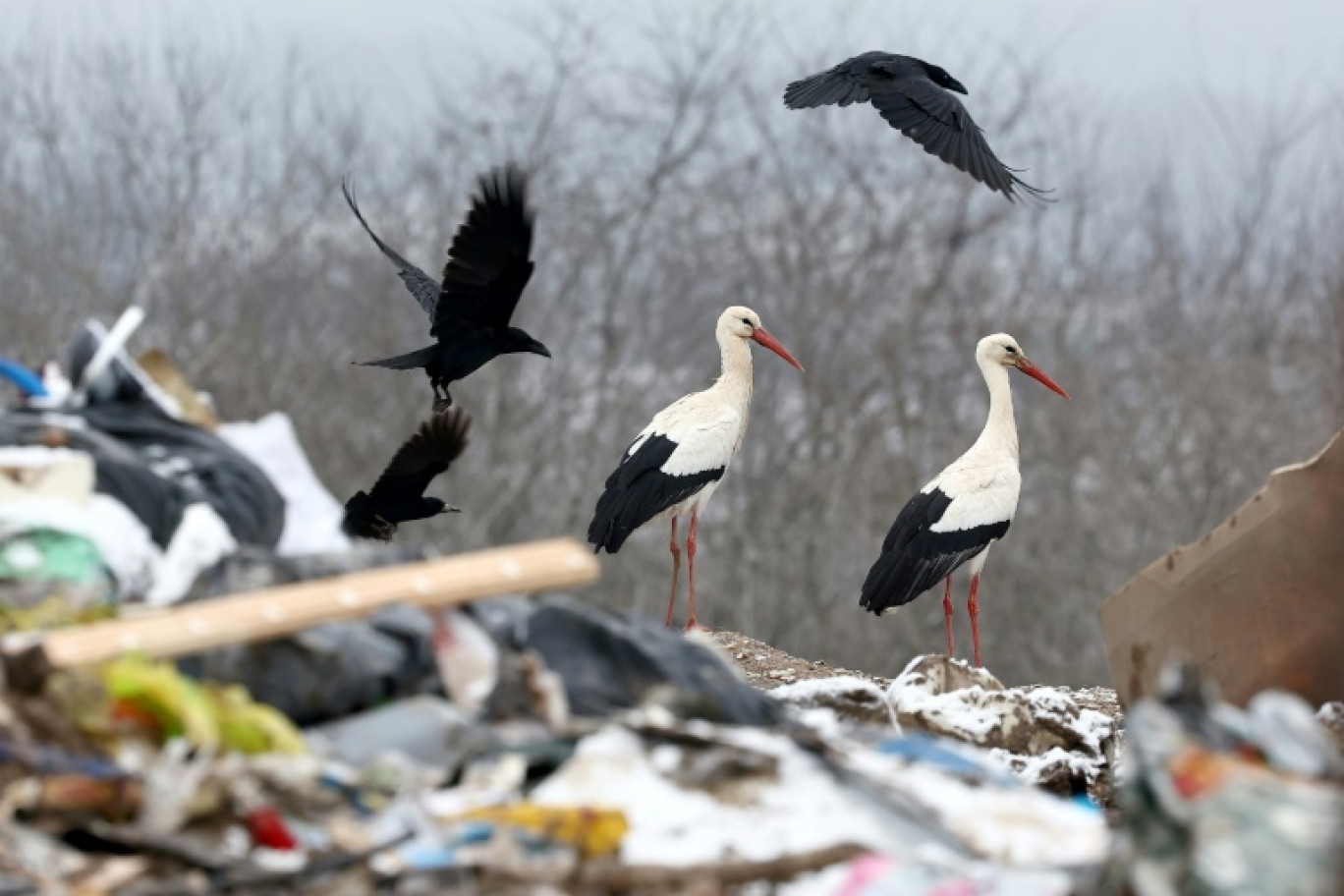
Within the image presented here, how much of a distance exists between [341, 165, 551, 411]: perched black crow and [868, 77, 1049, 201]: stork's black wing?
1784 millimetres

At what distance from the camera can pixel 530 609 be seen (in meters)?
3.94

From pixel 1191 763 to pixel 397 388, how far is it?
23486 millimetres

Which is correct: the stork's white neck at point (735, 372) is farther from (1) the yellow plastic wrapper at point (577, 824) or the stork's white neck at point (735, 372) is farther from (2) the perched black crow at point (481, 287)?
(1) the yellow plastic wrapper at point (577, 824)

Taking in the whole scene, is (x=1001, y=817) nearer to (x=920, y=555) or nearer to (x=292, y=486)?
(x=292, y=486)

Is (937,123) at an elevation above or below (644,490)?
above

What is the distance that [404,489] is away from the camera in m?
8.30

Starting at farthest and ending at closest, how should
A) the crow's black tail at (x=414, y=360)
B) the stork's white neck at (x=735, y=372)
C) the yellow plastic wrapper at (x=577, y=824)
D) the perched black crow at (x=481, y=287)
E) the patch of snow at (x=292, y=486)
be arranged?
the stork's white neck at (x=735, y=372), the crow's black tail at (x=414, y=360), the perched black crow at (x=481, y=287), the patch of snow at (x=292, y=486), the yellow plastic wrapper at (x=577, y=824)

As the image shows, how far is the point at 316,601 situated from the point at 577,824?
641mm

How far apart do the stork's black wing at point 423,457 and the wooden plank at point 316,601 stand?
4.13 metres

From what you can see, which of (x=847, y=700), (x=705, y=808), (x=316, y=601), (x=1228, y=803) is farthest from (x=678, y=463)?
(x=1228, y=803)

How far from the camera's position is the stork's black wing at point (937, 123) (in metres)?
8.91

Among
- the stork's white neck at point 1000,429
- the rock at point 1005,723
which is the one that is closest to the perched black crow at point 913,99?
the stork's white neck at point 1000,429

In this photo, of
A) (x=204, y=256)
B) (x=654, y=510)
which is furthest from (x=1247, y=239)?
(x=654, y=510)

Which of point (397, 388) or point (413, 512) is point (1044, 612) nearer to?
point (397, 388)
